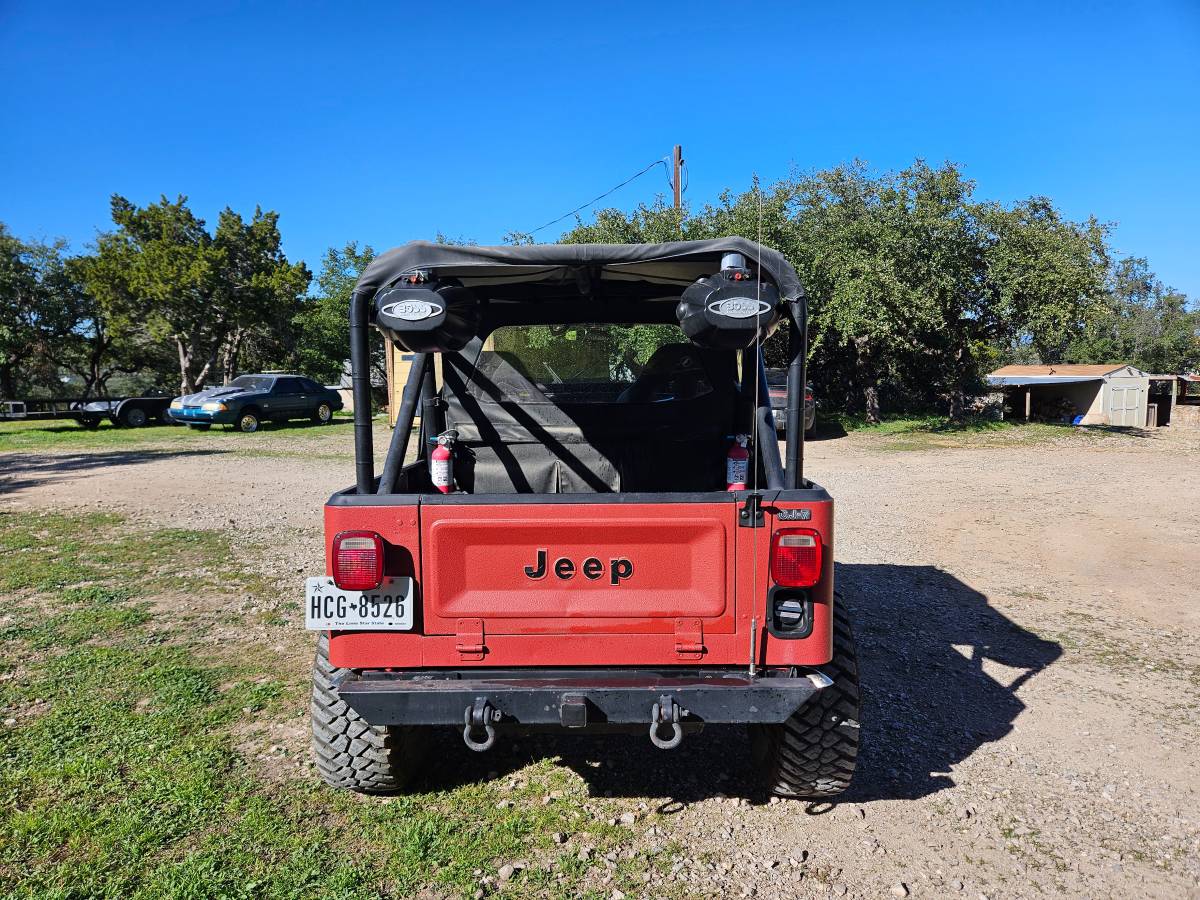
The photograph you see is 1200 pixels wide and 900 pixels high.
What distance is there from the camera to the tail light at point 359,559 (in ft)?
9.12

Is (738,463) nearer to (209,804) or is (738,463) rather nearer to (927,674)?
(927,674)

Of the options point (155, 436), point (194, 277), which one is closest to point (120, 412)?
point (155, 436)

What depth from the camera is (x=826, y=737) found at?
2988 mm

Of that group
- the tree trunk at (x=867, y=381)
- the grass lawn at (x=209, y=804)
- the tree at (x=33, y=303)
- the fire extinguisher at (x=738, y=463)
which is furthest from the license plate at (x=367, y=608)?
the tree at (x=33, y=303)

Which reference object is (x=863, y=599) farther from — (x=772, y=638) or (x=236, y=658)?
(x=236, y=658)

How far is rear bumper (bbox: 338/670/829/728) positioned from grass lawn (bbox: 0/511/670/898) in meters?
0.55

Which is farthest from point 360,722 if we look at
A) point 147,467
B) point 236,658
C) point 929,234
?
point 929,234

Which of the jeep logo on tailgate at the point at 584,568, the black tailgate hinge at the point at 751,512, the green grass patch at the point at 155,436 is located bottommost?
the green grass patch at the point at 155,436

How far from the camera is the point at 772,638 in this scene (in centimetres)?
284

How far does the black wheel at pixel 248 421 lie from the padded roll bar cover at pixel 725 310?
20369mm

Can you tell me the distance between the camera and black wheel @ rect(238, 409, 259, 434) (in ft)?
68.6

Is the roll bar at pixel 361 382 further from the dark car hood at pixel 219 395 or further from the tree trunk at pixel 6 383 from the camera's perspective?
the tree trunk at pixel 6 383

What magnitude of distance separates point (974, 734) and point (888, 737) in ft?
1.44

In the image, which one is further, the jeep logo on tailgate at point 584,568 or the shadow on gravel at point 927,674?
the shadow on gravel at point 927,674
